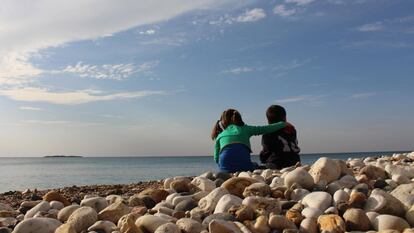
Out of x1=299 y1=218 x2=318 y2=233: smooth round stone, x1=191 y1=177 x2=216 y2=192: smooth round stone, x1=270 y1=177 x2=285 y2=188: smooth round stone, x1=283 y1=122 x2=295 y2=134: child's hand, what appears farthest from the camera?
x1=283 y1=122 x2=295 y2=134: child's hand

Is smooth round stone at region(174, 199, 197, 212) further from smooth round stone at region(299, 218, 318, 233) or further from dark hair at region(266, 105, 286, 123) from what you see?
dark hair at region(266, 105, 286, 123)

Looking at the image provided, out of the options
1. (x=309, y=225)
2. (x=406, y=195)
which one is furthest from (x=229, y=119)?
(x=309, y=225)

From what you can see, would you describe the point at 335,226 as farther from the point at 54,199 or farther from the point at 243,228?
the point at 54,199

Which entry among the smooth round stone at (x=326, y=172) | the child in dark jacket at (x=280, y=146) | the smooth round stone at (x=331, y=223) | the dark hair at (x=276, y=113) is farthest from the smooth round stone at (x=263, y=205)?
the dark hair at (x=276, y=113)

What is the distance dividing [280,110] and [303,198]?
3.82 meters

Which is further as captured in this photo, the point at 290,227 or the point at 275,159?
the point at 275,159

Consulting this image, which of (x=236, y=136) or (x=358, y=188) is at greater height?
(x=236, y=136)

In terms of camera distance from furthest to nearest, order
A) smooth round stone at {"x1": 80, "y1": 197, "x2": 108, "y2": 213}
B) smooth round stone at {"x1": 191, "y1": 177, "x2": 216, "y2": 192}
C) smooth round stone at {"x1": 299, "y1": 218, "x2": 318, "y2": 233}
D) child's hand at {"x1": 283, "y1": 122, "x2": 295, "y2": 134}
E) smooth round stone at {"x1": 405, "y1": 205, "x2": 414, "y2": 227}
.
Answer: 1. child's hand at {"x1": 283, "y1": 122, "x2": 295, "y2": 134}
2. smooth round stone at {"x1": 191, "y1": 177, "x2": 216, "y2": 192}
3. smooth round stone at {"x1": 80, "y1": 197, "x2": 108, "y2": 213}
4. smooth round stone at {"x1": 405, "y1": 205, "x2": 414, "y2": 227}
5. smooth round stone at {"x1": 299, "y1": 218, "x2": 318, "y2": 233}

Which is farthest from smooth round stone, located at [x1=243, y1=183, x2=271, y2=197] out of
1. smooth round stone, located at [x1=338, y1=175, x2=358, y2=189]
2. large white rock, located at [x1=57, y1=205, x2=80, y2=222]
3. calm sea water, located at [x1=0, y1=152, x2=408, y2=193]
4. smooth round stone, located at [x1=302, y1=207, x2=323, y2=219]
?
calm sea water, located at [x1=0, y1=152, x2=408, y2=193]

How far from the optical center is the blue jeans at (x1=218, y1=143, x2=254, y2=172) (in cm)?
766

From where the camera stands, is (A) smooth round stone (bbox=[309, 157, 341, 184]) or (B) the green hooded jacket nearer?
(A) smooth round stone (bbox=[309, 157, 341, 184])

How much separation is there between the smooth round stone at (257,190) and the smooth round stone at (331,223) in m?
0.90

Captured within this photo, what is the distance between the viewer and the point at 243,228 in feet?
11.7

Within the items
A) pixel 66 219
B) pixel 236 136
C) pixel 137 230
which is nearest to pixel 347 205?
pixel 137 230
